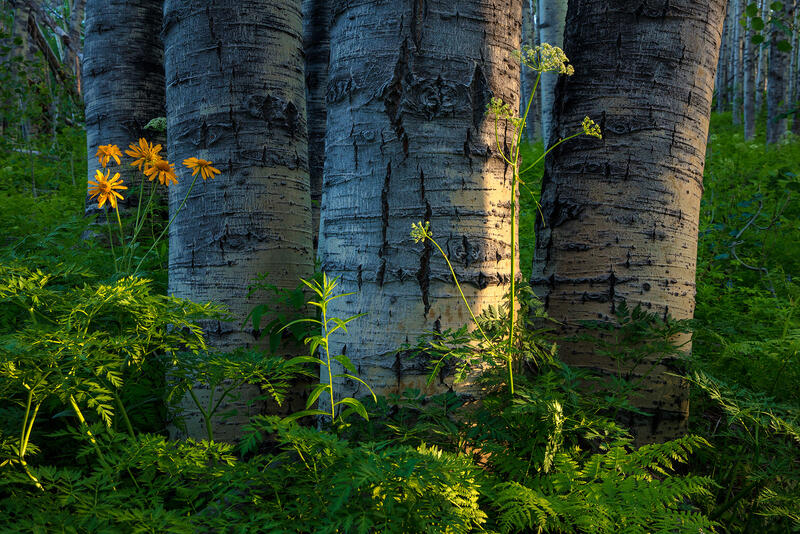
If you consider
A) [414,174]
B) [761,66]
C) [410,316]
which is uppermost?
[761,66]

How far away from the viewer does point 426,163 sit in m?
1.65

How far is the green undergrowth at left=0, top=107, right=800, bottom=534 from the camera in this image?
43.1 inches

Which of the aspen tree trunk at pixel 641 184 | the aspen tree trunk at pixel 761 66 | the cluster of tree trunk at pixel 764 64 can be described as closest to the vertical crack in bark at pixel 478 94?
the aspen tree trunk at pixel 641 184

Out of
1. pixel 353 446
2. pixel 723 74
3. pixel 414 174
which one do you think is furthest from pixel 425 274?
pixel 723 74

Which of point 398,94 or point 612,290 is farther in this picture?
point 612,290

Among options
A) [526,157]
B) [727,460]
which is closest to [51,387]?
[727,460]

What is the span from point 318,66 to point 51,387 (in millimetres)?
3544

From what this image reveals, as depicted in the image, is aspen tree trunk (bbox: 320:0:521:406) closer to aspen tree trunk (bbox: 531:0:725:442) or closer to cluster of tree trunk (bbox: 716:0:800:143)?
aspen tree trunk (bbox: 531:0:725:442)

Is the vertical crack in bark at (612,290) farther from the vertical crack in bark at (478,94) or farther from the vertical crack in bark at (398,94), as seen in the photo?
the vertical crack in bark at (398,94)

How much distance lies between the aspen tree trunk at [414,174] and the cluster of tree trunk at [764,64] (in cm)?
300

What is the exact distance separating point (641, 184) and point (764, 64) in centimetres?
2269

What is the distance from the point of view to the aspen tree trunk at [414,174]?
1.64m

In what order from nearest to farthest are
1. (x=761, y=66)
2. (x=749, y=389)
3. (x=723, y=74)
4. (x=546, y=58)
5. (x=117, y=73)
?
(x=546, y=58) → (x=749, y=389) → (x=117, y=73) → (x=761, y=66) → (x=723, y=74)

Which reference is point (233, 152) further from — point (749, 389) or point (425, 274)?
point (749, 389)
